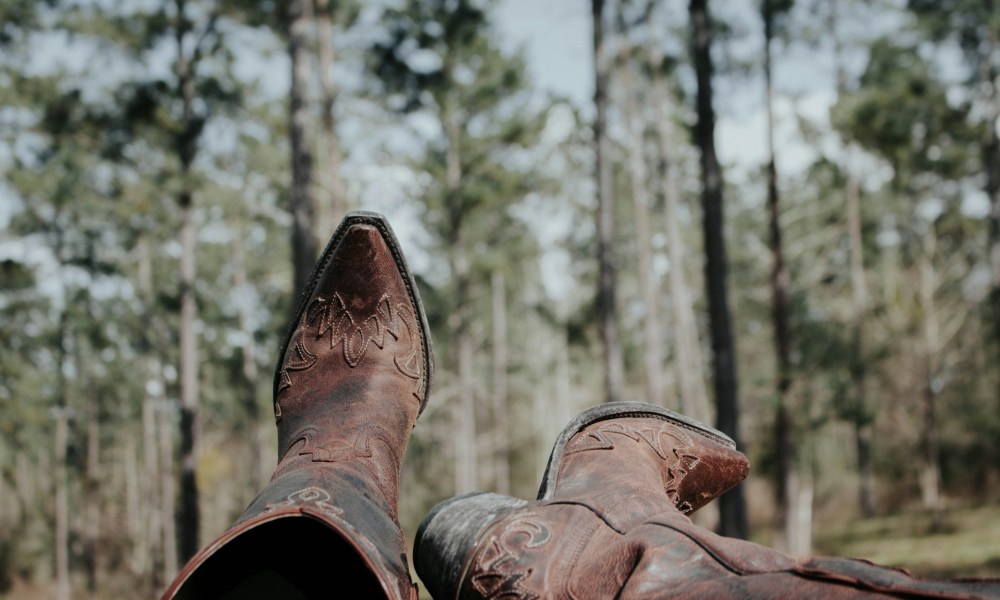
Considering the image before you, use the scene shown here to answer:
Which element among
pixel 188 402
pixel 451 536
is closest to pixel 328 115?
pixel 188 402

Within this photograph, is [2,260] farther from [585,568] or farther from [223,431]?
[223,431]

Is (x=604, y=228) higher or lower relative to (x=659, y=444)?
higher

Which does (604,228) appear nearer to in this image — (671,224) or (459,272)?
(671,224)

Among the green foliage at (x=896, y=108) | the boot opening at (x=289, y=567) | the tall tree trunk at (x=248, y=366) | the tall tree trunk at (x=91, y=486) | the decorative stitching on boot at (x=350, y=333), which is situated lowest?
the tall tree trunk at (x=91, y=486)

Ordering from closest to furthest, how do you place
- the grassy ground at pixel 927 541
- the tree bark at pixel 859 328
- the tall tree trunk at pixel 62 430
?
the grassy ground at pixel 927 541 → the tree bark at pixel 859 328 → the tall tree trunk at pixel 62 430

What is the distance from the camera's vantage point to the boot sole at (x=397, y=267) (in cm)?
206

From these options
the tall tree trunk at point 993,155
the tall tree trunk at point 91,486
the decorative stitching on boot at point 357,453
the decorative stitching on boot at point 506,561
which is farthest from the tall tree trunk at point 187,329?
the tall tree trunk at point 91,486

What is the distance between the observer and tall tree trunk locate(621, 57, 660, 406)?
14.5 meters

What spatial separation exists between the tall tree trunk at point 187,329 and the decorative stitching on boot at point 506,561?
14068 mm

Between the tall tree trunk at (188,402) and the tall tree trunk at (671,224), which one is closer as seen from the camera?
the tall tree trunk at (188,402)

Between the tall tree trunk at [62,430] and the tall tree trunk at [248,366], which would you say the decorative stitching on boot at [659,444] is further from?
the tall tree trunk at [62,430]

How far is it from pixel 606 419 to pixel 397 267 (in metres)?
0.69

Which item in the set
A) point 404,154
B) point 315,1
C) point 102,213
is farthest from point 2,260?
point 102,213

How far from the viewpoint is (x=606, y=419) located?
1.68 m
